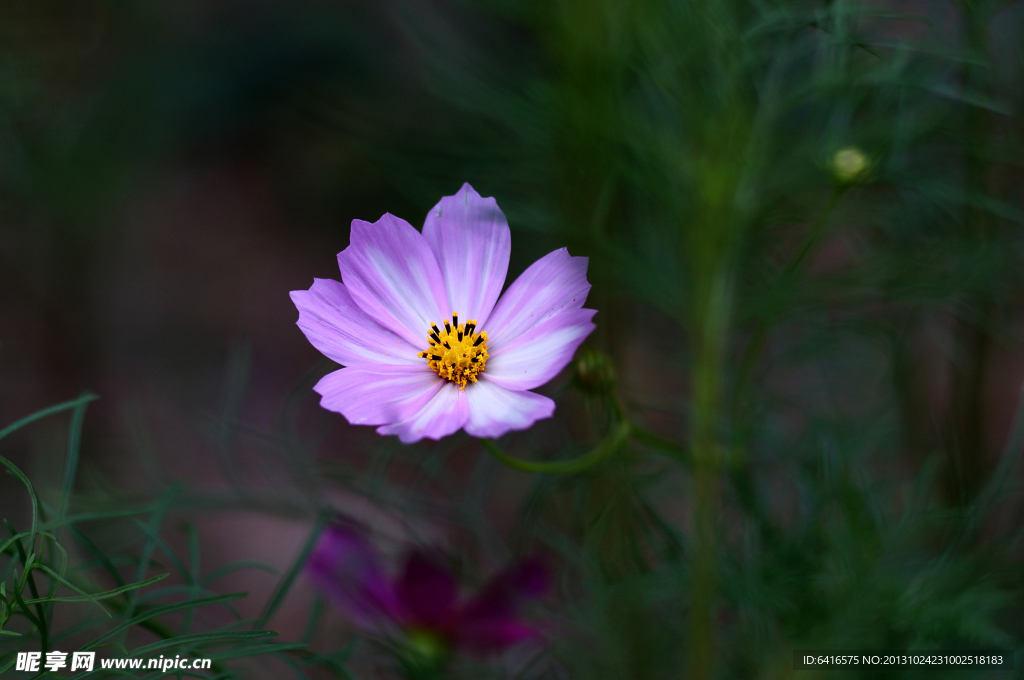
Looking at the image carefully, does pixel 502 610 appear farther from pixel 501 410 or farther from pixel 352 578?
pixel 501 410

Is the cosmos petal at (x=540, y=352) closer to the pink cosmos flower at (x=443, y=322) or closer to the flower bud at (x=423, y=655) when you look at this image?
the pink cosmos flower at (x=443, y=322)

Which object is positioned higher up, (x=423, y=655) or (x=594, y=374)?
(x=594, y=374)

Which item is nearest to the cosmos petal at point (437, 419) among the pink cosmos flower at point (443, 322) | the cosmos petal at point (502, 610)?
the pink cosmos flower at point (443, 322)

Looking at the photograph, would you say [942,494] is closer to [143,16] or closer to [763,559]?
[763,559]

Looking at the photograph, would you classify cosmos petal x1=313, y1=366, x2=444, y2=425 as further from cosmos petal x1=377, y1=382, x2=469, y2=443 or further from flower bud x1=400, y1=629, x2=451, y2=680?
flower bud x1=400, y1=629, x2=451, y2=680

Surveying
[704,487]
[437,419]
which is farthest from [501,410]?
[704,487]
